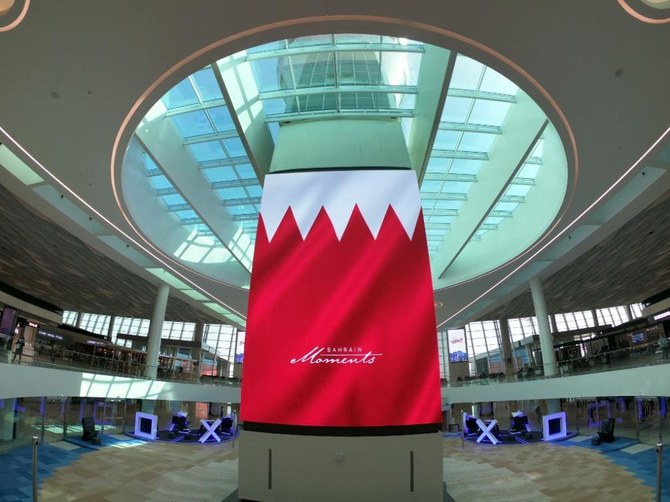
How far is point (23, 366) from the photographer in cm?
1288

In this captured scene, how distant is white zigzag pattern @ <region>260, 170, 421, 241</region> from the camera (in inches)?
323

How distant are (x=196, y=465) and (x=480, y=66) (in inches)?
545

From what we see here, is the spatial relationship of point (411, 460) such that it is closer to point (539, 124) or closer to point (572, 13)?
point (572, 13)

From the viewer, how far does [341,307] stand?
297 inches

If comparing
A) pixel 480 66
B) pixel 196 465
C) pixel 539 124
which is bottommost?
pixel 196 465

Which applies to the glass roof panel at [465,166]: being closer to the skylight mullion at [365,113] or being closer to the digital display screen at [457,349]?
the skylight mullion at [365,113]

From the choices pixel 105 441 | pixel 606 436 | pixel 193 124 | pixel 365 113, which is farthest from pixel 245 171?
pixel 606 436

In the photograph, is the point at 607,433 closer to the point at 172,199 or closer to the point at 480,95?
the point at 480,95

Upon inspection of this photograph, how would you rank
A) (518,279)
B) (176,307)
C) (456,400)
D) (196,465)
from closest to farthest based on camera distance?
(196,465), (518,279), (456,400), (176,307)

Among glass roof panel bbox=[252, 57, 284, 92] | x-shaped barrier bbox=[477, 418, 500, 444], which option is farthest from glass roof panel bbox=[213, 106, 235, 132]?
x-shaped barrier bbox=[477, 418, 500, 444]

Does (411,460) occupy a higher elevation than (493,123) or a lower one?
lower

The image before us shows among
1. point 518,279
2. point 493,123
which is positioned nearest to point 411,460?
point 493,123

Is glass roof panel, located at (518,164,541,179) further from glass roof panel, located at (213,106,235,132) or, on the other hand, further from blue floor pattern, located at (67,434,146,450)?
blue floor pattern, located at (67,434,146,450)

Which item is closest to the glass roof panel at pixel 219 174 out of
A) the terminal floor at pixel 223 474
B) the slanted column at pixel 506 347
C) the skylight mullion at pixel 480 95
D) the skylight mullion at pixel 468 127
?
the skylight mullion at pixel 468 127
